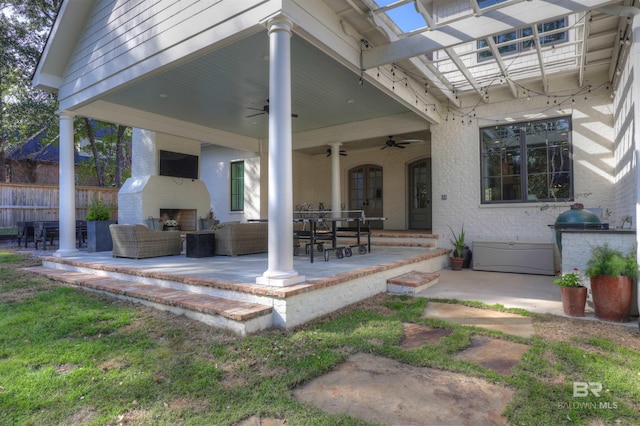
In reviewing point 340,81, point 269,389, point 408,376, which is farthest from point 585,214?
point 269,389

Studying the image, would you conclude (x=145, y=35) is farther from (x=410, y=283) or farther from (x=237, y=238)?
(x=410, y=283)

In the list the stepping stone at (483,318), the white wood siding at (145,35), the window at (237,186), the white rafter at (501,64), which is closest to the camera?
the stepping stone at (483,318)

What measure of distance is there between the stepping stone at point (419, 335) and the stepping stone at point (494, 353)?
0.26 m

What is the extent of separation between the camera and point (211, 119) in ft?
27.2

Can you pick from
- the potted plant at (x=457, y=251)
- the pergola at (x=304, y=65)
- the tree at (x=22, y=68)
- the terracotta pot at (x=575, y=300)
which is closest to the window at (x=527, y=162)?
the pergola at (x=304, y=65)

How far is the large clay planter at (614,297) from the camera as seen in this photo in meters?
3.31

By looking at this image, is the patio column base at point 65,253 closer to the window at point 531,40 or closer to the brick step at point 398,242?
the brick step at point 398,242

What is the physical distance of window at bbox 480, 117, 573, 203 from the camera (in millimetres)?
6242

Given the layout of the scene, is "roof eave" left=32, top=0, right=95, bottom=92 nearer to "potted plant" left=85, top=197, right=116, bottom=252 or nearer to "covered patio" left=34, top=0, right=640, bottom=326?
"covered patio" left=34, top=0, right=640, bottom=326

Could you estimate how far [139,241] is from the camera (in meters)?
5.77

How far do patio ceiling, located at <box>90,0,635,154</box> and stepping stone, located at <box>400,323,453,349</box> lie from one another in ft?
10.3

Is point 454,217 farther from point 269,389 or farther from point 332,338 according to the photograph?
point 269,389

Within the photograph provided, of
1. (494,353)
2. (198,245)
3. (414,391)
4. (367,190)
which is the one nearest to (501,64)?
(494,353)

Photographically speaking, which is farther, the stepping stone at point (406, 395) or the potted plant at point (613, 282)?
the potted plant at point (613, 282)
